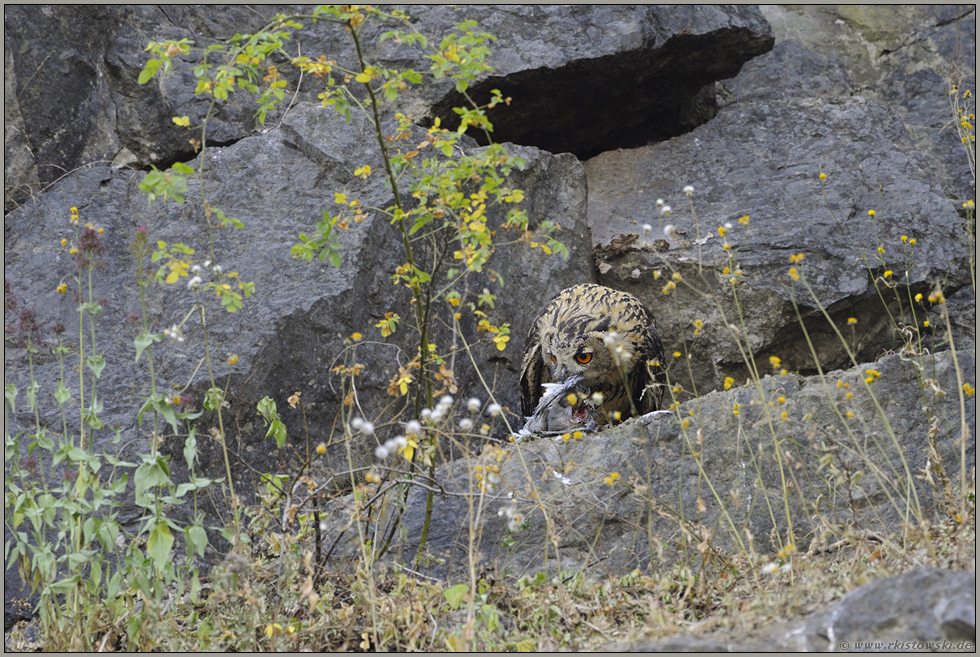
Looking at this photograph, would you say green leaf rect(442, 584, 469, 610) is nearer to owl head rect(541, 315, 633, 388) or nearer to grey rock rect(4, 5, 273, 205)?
owl head rect(541, 315, 633, 388)

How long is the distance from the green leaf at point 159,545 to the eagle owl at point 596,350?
205 centimetres

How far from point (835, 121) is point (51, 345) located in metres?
5.12

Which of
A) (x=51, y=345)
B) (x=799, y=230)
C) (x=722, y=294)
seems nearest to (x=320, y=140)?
(x=51, y=345)

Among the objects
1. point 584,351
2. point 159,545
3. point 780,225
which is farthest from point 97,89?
point 780,225

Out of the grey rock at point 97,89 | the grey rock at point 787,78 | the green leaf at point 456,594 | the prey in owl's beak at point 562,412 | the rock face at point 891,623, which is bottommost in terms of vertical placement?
the prey in owl's beak at point 562,412

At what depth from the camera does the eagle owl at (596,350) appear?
13.7 ft

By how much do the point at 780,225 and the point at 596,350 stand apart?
2003 millimetres

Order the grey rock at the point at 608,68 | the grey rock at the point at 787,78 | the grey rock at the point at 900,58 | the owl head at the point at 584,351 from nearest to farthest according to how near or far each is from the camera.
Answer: the owl head at the point at 584,351 → the grey rock at the point at 608,68 → the grey rock at the point at 900,58 → the grey rock at the point at 787,78

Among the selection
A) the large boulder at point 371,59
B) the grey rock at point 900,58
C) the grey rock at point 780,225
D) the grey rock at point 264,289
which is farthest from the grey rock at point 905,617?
the grey rock at point 900,58

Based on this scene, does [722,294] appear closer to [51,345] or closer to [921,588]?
[921,588]

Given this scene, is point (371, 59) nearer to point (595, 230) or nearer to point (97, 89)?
point (97, 89)

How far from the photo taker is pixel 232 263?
4598 millimetres

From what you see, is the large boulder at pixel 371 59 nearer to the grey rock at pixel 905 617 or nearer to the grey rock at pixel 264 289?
the grey rock at pixel 264 289

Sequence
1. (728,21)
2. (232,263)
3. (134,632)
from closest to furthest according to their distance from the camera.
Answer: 1. (134,632)
2. (232,263)
3. (728,21)
